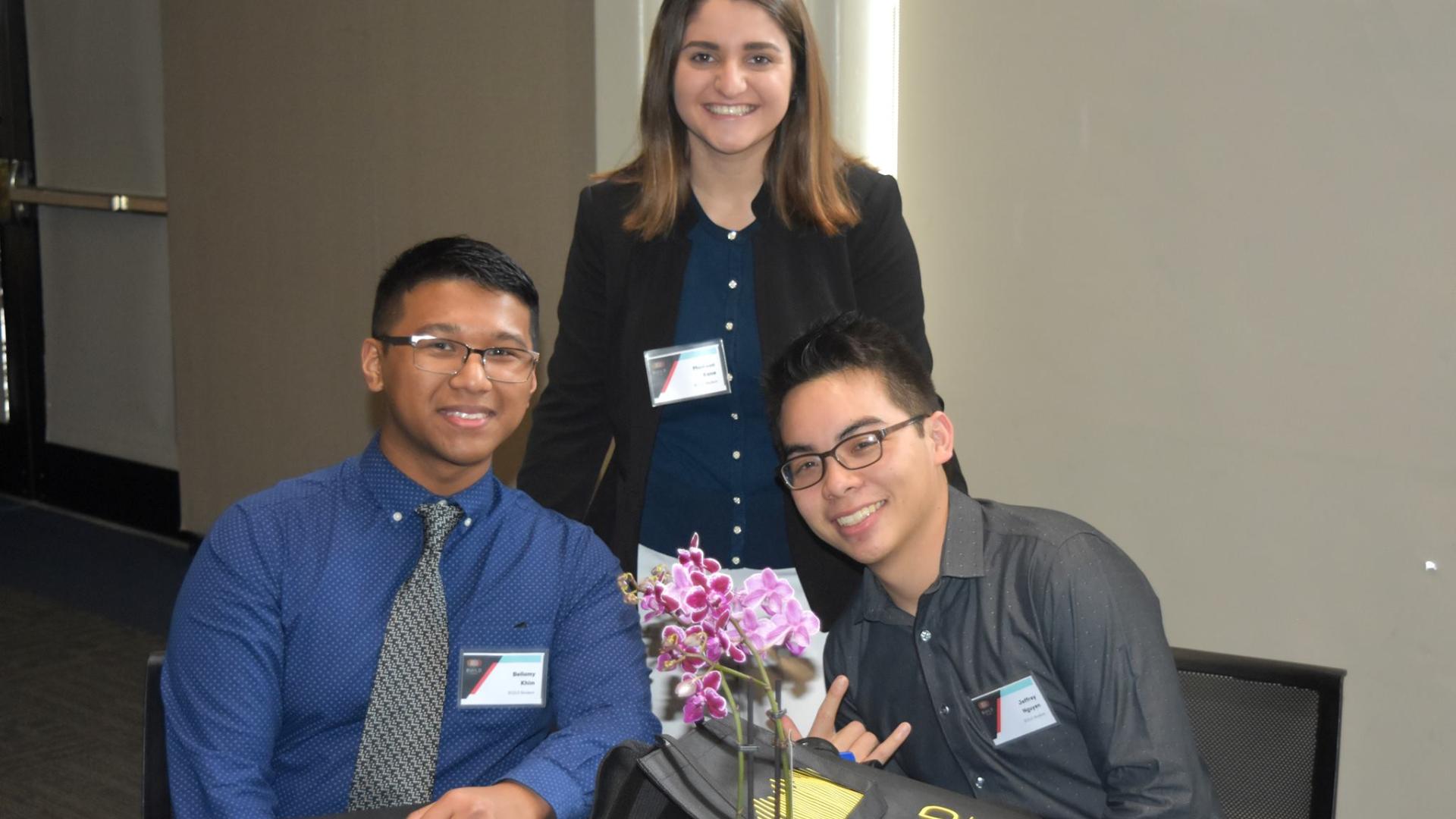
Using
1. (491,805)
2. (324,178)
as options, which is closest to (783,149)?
(491,805)

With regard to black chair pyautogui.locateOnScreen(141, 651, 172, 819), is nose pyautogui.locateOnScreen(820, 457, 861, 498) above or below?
above

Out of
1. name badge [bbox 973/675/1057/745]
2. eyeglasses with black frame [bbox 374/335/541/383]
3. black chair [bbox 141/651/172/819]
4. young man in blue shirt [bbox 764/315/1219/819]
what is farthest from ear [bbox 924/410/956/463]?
black chair [bbox 141/651/172/819]

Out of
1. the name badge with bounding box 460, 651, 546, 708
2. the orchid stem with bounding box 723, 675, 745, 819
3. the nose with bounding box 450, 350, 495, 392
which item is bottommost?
the name badge with bounding box 460, 651, 546, 708

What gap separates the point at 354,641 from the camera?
1.71 meters

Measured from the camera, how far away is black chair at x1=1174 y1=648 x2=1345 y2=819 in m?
1.63

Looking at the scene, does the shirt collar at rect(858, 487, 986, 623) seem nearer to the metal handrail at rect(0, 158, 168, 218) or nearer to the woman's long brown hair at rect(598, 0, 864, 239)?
the woman's long brown hair at rect(598, 0, 864, 239)

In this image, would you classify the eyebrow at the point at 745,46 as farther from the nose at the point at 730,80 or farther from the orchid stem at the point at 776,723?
the orchid stem at the point at 776,723

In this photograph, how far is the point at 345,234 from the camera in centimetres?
491

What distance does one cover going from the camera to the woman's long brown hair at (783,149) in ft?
7.06

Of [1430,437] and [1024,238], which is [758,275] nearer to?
[1024,238]

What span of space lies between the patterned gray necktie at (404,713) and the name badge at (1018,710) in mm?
→ 660

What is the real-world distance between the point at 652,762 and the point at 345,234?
13.1ft

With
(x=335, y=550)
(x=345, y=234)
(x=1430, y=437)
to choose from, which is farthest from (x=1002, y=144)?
(x=345, y=234)

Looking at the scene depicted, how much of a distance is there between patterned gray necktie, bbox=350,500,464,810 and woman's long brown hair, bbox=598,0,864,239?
0.78 meters
